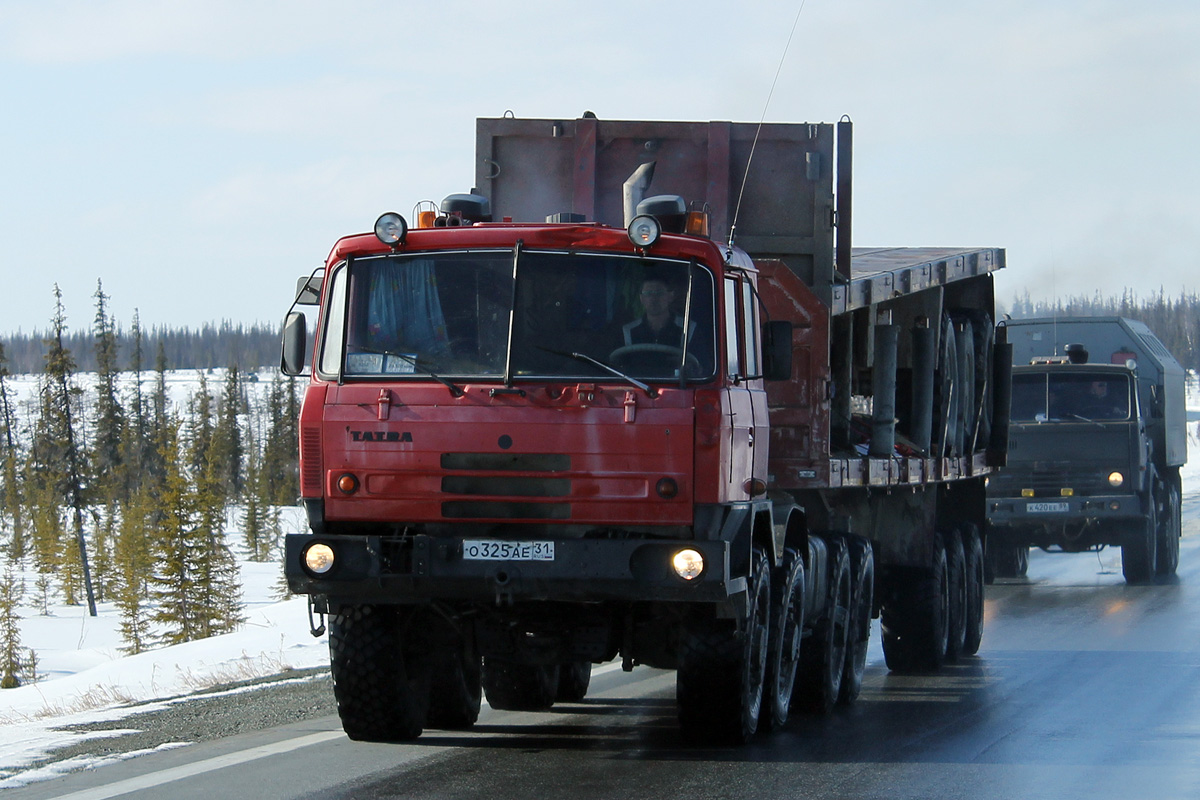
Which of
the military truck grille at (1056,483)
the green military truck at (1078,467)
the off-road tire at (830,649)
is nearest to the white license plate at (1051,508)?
the green military truck at (1078,467)

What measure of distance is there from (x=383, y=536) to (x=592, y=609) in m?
1.11

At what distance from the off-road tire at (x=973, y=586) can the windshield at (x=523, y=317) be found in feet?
24.5

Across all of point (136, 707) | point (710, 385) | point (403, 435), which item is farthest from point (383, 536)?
point (136, 707)

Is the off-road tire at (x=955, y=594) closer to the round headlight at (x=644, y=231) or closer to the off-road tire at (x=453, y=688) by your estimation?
the off-road tire at (x=453, y=688)

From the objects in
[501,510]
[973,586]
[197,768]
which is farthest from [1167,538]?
[197,768]

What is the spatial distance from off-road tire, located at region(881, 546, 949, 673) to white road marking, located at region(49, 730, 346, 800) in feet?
19.3

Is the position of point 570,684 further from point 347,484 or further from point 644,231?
point 644,231

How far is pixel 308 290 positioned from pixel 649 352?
1896 millimetres

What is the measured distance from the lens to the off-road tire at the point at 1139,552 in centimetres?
2198

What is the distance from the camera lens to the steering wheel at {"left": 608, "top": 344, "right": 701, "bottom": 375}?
769 centimetres

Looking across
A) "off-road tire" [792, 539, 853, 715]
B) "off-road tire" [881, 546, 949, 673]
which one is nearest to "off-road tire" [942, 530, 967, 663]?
"off-road tire" [881, 546, 949, 673]

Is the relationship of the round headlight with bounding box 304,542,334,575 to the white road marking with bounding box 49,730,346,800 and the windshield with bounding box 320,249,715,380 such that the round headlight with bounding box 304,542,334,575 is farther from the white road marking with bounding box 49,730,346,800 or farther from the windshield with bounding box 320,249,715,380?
the white road marking with bounding box 49,730,346,800

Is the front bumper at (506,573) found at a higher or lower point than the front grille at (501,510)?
lower

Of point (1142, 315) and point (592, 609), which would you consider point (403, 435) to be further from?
point (1142, 315)
